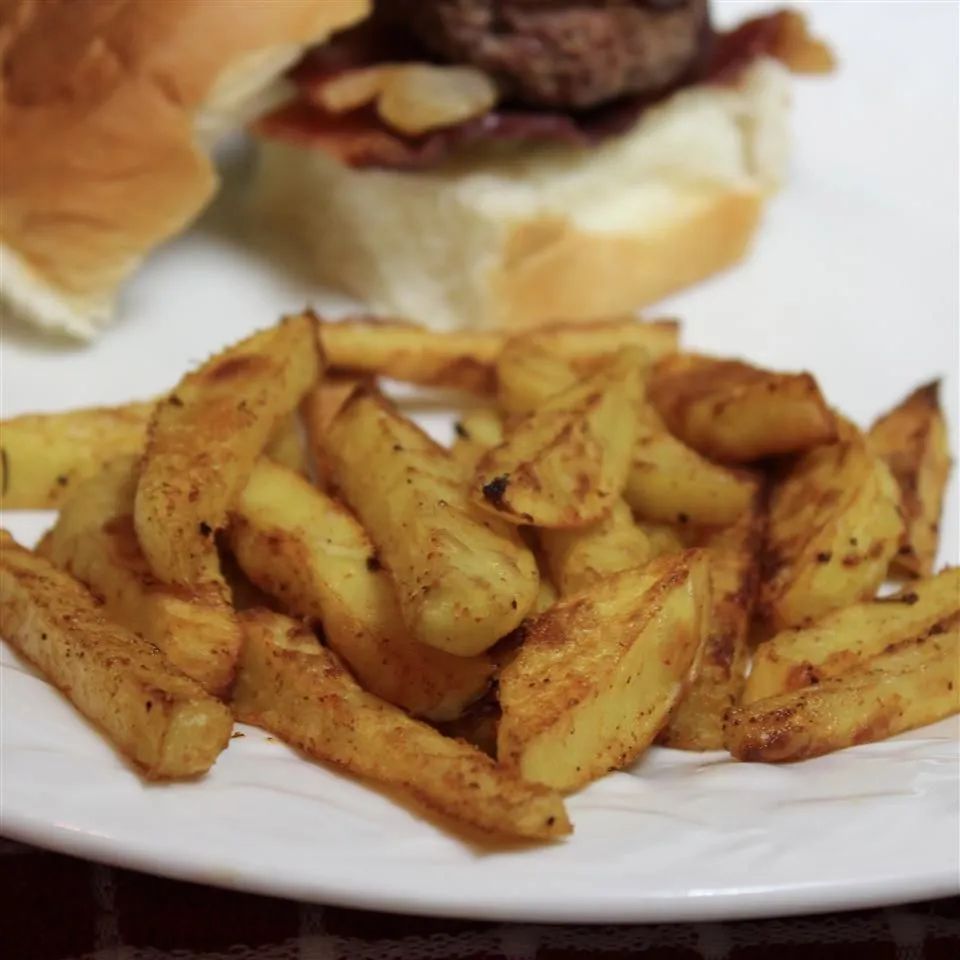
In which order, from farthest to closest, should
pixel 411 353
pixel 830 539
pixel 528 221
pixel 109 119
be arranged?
pixel 528 221
pixel 109 119
pixel 411 353
pixel 830 539

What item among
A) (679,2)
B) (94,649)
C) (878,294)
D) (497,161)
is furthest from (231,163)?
(94,649)

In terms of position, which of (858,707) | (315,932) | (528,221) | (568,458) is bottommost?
(315,932)

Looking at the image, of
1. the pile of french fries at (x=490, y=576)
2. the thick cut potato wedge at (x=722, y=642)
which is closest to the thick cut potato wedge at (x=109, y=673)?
the pile of french fries at (x=490, y=576)

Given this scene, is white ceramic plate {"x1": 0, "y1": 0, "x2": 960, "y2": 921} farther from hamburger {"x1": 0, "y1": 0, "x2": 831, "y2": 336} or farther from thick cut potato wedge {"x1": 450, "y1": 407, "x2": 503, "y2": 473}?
hamburger {"x1": 0, "y1": 0, "x2": 831, "y2": 336}

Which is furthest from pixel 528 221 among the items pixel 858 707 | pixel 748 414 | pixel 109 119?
pixel 858 707

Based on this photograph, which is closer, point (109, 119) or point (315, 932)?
point (315, 932)

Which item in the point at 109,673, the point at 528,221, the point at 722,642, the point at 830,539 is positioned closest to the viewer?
the point at 109,673

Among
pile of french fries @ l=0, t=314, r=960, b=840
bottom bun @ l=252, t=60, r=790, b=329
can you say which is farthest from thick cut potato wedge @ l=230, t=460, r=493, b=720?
bottom bun @ l=252, t=60, r=790, b=329

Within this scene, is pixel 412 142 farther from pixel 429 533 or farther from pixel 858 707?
pixel 858 707
